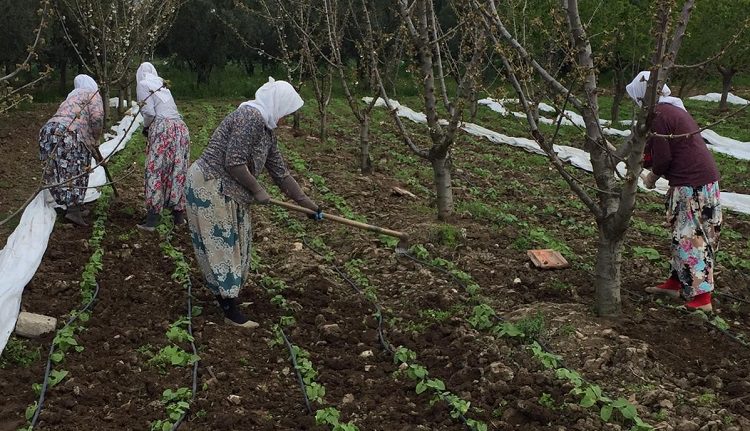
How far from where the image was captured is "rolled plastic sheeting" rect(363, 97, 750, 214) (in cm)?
807

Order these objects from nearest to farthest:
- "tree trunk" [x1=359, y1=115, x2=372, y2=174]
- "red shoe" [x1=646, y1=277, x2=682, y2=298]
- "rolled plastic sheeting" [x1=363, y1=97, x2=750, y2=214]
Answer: "red shoe" [x1=646, y1=277, x2=682, y2=298] → "rolled plastic sheeting" [x1=363, y1=97, x2=750, y2=214] → "tree trunk" [x1=359, y1=115, x2=372, y2=174]

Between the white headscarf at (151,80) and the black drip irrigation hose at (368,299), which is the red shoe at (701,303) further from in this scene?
the white headscarf at (151,80)

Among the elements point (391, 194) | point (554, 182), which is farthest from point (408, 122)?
point (391, 194)

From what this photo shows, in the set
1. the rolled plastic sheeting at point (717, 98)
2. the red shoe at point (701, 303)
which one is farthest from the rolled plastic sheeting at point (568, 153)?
the rolled plastic sheeting at point (717, 98)

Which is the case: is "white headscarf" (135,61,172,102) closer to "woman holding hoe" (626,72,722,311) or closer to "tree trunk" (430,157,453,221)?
"tree trunk" (430,157,453,221)

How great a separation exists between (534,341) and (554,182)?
549 cm

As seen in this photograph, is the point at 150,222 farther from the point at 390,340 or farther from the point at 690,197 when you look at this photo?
the point at 690,197

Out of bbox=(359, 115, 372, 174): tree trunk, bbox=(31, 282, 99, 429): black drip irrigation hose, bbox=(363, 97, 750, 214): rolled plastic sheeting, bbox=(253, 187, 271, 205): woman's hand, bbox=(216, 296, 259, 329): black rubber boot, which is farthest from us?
bbox=(359, 115, 372, 174): tree trunk

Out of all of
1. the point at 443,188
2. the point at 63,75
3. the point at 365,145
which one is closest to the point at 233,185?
the point at 443,188

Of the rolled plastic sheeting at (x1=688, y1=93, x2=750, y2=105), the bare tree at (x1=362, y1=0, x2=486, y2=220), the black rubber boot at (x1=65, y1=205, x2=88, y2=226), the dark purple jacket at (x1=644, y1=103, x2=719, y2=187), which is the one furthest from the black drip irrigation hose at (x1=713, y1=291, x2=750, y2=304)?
the rolled plastic sheeting at (x1=688, y1=93, x2=750, y2=105)

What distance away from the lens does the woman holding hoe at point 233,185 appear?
4121mm

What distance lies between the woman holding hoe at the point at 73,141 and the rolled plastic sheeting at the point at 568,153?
2637mm

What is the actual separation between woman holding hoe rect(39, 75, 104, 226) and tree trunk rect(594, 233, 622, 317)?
421 centimetres

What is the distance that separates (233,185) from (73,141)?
2.56 meters
